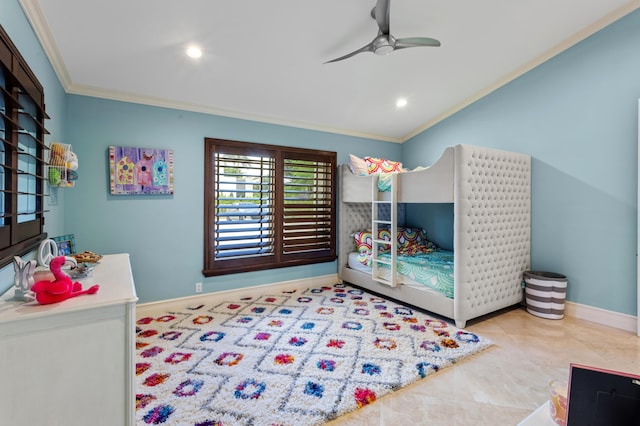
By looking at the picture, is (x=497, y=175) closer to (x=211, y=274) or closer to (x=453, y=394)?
(x=453, y=394)

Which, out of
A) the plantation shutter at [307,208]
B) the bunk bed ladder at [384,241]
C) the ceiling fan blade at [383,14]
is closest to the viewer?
the ceiling fan blade at [383,14]

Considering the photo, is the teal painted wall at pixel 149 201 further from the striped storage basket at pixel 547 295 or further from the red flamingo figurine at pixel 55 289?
the striped storage basket at pixel 547 295

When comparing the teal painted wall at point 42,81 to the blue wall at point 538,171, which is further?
the blue wall at point 538,171

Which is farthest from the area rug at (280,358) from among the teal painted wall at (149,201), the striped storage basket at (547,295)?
the striped storage basket at (547,295)

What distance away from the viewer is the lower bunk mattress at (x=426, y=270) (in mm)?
3027

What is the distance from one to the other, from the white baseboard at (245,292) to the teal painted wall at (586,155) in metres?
2.68

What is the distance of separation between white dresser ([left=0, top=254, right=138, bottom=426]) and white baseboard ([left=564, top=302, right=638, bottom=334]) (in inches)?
156

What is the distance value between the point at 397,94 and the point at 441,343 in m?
2.79

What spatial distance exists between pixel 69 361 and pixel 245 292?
2649mm

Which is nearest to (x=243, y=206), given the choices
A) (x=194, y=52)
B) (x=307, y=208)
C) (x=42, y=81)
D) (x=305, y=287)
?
(x=307, y=208)

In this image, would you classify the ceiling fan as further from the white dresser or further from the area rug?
the area rug

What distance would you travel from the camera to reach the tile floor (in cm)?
171

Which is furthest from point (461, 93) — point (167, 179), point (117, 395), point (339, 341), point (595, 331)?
point (117, 395)

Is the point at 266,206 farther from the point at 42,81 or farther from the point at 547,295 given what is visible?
the point at 547,295
